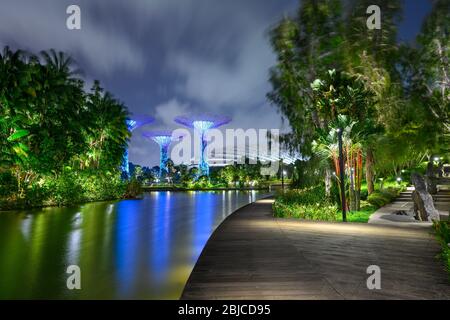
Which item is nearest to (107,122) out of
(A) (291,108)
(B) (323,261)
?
(A) (291,108)

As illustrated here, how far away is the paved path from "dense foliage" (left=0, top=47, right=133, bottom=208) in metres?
23.1

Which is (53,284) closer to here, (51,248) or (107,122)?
(51,248)

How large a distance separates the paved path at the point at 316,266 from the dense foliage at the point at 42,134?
2315cm

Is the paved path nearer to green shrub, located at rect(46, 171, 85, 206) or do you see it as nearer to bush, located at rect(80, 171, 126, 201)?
green shrub, located at rect(46, 171, 85, 206)

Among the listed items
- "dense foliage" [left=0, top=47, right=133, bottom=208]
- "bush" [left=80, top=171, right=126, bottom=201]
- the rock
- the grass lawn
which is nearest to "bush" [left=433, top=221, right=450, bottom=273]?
the rock

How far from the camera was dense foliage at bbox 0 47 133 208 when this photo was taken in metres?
29.1

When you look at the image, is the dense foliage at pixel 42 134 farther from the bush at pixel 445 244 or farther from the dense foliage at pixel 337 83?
the bush at pixel 445 244

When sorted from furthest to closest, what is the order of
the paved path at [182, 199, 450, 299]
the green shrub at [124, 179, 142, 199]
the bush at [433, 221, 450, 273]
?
1. the green shrub at [124, 179, 142, 199]
2. the bush at [433, 221, 450, 273]
3. the paved path at [182, 199, 450, 299]

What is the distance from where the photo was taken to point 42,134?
104 ft

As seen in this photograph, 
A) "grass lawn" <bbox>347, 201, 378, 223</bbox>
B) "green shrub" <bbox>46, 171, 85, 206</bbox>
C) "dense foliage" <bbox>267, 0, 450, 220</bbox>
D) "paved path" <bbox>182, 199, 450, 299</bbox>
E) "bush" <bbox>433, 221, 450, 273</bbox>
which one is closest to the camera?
"paved path" <bbox>182, 199, 450, 299</bbox>

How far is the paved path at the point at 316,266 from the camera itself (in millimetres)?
6109

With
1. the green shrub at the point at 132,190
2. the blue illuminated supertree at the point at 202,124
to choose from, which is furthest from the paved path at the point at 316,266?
the blue illuminated supertree at the point at 202,124

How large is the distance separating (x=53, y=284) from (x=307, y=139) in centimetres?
2044

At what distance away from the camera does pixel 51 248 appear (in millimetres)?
12547
